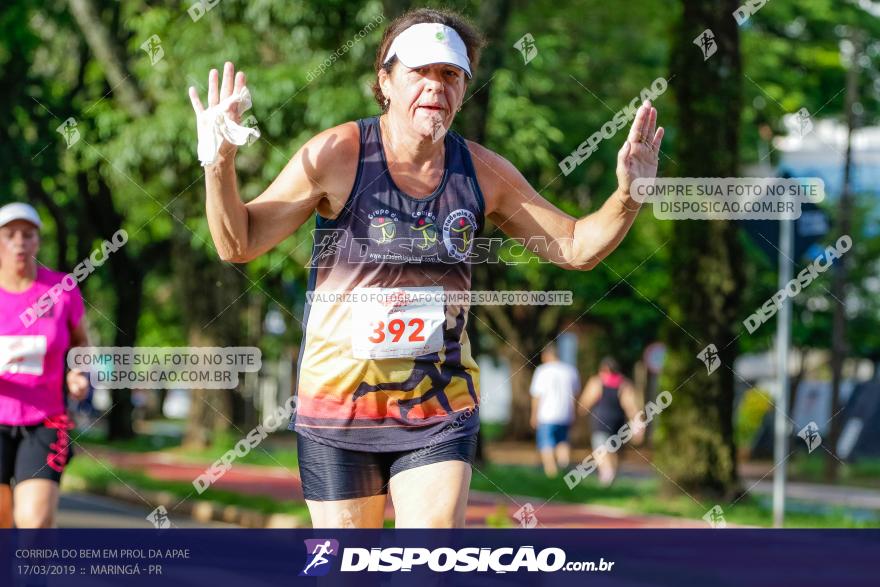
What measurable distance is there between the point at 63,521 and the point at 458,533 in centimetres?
942

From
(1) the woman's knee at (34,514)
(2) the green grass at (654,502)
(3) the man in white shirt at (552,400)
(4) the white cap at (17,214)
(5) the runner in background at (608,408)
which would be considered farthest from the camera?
(5) the runner in background at (608,408)

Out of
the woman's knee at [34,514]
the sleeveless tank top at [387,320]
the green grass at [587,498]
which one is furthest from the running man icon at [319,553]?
the green grass at [587,498]

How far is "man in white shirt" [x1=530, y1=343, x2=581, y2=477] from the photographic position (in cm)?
1742

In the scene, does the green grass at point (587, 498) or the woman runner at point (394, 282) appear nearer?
the woman runner at point (394, 282)

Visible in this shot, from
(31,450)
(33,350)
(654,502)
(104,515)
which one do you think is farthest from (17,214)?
(654,502)

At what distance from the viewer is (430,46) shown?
3932mm

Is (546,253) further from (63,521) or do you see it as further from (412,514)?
(63,521)

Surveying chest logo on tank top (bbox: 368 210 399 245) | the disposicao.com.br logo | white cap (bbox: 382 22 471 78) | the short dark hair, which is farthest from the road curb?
white cap (bbox: 382 22 471 78)

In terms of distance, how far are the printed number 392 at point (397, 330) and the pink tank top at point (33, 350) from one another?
107 inches

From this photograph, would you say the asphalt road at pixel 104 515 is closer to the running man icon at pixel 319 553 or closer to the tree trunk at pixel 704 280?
the tree trunk at pixel 704 280

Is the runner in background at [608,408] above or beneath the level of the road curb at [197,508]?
above

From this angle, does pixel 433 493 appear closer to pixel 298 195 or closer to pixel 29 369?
pixel 298 195

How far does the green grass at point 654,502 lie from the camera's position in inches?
508

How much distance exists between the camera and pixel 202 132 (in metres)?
3.64
